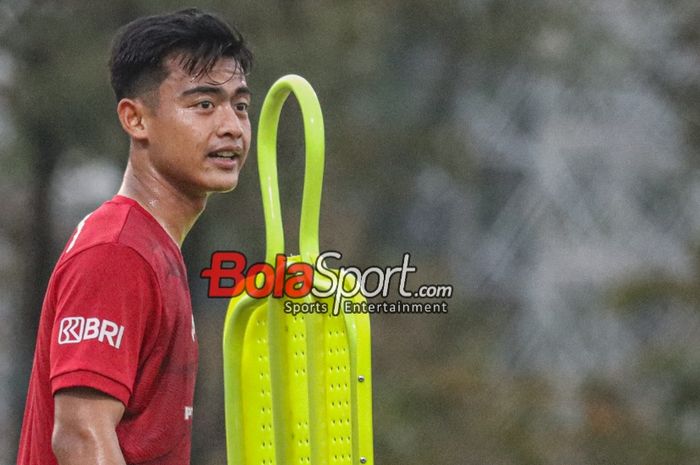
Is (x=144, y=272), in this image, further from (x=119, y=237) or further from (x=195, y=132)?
(x=195, y=132)

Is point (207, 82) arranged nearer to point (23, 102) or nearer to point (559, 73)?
point (23, 102)

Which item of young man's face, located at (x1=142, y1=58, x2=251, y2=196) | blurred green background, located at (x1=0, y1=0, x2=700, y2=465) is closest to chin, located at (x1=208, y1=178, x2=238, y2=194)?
young man's face, located at (x1=142, y1=58, x2=251, y2=196)

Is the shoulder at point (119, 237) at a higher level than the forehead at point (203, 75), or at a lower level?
lower

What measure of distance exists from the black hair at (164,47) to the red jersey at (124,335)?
9.7 inches

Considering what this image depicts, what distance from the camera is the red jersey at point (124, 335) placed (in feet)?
7.28

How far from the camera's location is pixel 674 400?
28.0 feet

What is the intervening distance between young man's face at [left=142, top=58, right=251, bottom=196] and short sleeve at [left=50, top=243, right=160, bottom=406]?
0.30 meters

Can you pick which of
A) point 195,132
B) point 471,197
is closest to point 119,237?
point 195,132

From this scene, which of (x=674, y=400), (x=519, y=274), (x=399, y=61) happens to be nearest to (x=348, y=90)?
(x=399, y=61)

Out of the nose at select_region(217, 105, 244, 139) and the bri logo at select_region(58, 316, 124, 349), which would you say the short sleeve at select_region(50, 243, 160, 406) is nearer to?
the bri logo at select_region(58, 316, 124, 349)

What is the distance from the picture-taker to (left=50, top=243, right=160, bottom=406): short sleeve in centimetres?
221

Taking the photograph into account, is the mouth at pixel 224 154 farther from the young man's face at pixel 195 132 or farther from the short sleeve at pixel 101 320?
the short sleeve at pixel 101 320

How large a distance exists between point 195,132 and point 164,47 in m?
0.17

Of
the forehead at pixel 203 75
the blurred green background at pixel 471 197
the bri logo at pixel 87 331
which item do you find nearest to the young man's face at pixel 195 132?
the forehead at pixel 203 75
